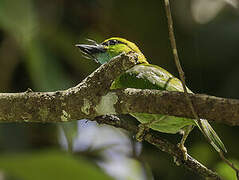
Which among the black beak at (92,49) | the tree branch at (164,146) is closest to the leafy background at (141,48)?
the black beak at (92,49)

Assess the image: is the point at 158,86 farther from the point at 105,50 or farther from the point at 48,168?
the point at 48,168

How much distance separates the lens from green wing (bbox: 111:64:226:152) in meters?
2.35

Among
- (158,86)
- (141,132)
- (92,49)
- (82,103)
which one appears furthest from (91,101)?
(92,49)

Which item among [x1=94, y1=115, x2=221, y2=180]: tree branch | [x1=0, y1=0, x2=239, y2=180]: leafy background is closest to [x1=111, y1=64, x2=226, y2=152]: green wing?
[x1=94, y1=115, x2=221, y2=180]: tree branch

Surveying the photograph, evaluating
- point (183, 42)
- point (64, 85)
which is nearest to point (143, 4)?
point (183, 42)

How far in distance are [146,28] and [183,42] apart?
14.8 inches

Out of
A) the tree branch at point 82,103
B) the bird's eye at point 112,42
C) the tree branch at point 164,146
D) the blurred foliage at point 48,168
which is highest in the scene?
the bird's eye at point 112,42

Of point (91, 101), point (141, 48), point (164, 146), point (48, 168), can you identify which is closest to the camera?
point (91, 101)

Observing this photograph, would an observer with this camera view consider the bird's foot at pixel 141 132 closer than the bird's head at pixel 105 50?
Yes

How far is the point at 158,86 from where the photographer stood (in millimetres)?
2375

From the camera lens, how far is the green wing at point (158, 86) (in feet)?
7.70

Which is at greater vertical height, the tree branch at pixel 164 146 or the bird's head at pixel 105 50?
the bird's head at pixel 105 50

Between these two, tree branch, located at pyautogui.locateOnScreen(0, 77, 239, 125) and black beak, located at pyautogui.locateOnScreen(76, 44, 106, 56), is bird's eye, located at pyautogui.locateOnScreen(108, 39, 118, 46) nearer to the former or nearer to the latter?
black beak, located at pyautogui.locateOnScreen(76, 44, 106, 56)

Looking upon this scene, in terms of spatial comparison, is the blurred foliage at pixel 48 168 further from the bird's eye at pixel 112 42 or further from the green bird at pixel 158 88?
the bird's eye at pixel 112 42
